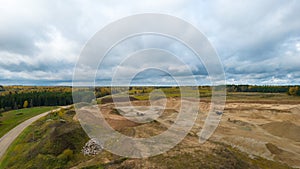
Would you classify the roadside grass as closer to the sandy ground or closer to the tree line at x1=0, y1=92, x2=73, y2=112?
the sandy ground

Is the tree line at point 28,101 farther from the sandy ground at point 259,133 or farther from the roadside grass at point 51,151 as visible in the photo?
the roadside grass at point 51,151

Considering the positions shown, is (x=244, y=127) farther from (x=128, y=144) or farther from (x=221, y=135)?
(x=128, y=144)

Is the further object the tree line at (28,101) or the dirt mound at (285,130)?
the tree line at (28,101)

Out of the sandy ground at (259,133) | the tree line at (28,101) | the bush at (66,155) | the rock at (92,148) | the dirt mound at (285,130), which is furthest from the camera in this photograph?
the tree line at (28,101)

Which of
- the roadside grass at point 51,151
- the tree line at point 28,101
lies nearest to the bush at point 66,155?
the roadside grass at point 51,151

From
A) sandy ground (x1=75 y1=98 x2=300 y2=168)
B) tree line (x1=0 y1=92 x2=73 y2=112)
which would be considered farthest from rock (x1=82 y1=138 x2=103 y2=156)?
tree line (x1=0 y1=92 x2=73 y2=112)

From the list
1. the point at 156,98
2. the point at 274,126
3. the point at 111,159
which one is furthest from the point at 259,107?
the point at 111,159
